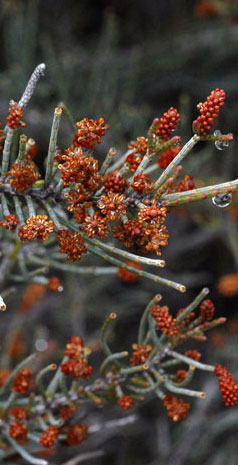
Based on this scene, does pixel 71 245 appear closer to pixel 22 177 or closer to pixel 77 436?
pixel 22 177

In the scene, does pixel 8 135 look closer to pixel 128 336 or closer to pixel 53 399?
pixel 53 399

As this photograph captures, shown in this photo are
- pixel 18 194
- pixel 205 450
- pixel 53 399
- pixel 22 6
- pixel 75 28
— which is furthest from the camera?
pixel 75 28

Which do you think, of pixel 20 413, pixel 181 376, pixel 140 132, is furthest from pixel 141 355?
pixel 140 132

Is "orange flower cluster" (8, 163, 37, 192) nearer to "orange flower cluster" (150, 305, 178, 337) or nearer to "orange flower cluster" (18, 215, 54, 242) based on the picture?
"orange flower cluster" (18, 215, 54, 242)

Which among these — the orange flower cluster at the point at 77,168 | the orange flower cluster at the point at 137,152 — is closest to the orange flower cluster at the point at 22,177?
the orange flower cluster at the point at 77,168

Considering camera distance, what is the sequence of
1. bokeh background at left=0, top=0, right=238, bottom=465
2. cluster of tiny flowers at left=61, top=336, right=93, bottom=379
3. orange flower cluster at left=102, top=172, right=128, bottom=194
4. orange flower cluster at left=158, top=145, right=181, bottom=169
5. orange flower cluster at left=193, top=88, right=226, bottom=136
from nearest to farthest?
orange flower cluster at left=193, top=88, right=226, bottom=136 → orange flower cluster at left=102, top=172, right=128, bottom=194 → orange flower cluster at left=158, top=145, right=181, bottom=169 → cluster of tiny flowers at left=61, top=336, right=93, bottom=379 → bokeh background at left=0, top=0, right=238, bottom=465

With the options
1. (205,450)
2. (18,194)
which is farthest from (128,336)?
(18,194)

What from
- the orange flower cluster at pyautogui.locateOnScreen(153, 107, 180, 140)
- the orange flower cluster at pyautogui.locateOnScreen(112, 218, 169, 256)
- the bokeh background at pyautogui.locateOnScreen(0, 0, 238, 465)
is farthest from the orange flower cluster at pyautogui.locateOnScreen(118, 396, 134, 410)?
the bokeh background at pyautogui.locateOnScreen(0, 0, 238, 465)
